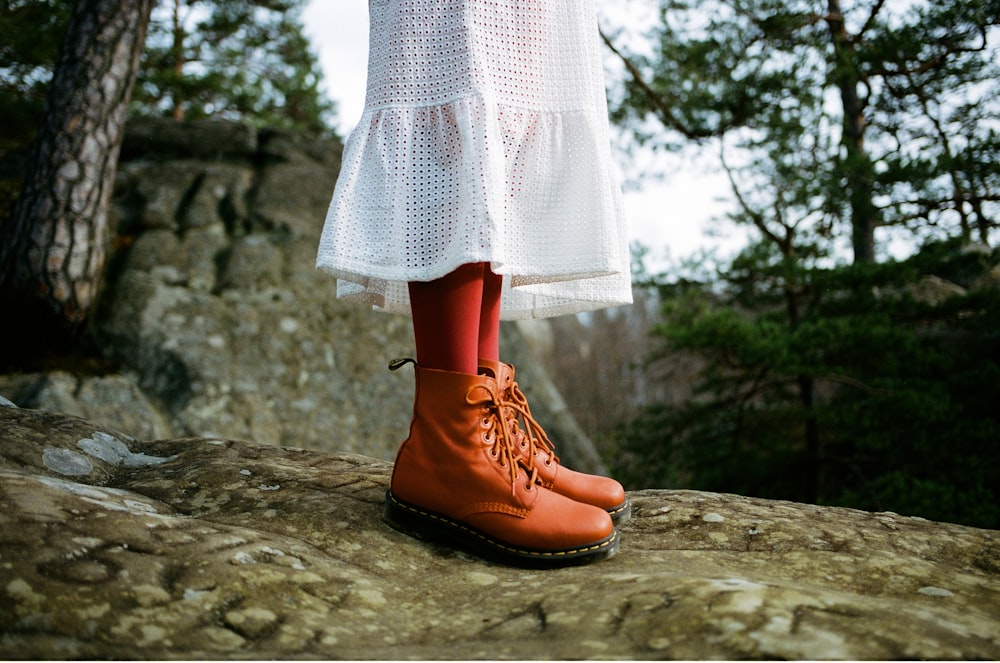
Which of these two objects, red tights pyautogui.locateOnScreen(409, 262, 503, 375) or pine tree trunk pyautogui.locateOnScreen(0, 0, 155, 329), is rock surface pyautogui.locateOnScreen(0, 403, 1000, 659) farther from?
pine tree trunk pyautogui.locateOnScreen(0, 0, 155, 329)

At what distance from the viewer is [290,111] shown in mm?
9570

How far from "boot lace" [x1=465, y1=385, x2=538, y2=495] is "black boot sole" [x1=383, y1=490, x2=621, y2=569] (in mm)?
119

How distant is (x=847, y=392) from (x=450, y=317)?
347 centimetres

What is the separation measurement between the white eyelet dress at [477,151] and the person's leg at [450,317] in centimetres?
7

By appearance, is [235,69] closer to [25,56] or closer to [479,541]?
[25,56]

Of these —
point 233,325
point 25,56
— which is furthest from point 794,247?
point 25,56

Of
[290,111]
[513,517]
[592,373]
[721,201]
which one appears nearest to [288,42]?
[290,111]

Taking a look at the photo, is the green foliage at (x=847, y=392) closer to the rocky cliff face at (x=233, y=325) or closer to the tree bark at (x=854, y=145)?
the tree bark at (x=854, y=145)

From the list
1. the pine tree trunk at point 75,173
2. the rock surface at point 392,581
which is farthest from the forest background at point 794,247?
the rock surface at point 392,581

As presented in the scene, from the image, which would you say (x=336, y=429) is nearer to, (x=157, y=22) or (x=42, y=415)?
(x=42, y=415)

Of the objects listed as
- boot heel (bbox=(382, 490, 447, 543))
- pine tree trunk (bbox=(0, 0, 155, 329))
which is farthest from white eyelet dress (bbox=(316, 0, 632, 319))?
pine tree trunk (bbox=(0, 0, 155, 329))

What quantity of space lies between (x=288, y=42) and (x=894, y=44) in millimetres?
7245

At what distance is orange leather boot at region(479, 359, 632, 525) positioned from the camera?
1602mm

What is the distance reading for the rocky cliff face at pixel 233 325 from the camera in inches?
131
